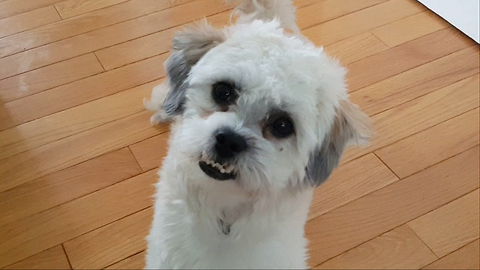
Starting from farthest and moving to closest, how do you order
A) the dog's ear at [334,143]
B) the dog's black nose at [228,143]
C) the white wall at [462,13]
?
the white wall at [462,13], the dog's ear at [334,143], the dog's black nose at [228,143]

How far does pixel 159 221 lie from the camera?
3.71ft

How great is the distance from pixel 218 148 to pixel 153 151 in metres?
0.70

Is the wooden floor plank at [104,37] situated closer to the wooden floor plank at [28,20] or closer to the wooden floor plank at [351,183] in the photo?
the wooden floor plank at [28,20]

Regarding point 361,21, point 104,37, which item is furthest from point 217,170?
point 361,21

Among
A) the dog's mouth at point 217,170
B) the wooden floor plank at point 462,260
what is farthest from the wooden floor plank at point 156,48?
the dog's mouth at point 217,170

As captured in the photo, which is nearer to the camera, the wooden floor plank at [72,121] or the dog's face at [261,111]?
the dog's face at [261,111]

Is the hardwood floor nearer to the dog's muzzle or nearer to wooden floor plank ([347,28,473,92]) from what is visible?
wooden floor plank ([347,28,473,92])

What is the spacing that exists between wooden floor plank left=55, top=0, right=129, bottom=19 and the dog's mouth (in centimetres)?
124

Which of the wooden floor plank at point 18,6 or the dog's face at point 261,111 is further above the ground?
the dog's face at point 261,111

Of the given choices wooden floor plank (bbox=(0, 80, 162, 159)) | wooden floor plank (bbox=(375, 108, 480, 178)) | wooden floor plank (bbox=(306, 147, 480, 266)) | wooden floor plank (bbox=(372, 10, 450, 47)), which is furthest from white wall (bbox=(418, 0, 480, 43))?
wooden floor plank (bbox=(0, 80, 162, 159))

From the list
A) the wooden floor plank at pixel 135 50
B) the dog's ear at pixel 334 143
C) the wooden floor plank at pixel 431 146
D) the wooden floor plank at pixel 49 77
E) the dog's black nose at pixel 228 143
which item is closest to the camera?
the dog's black nose at pixel 228 143

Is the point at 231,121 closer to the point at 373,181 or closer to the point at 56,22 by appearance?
the point at 373,181

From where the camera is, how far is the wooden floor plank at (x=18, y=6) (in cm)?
199

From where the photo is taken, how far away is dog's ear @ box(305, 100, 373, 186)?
101cm
